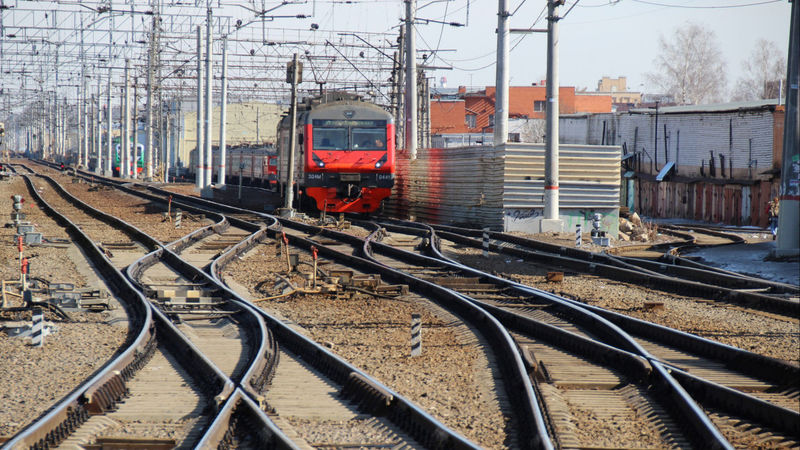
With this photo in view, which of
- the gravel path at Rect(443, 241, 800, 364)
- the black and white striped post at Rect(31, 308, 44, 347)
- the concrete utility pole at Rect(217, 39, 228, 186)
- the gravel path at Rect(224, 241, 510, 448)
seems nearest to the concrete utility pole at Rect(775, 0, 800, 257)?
the gravel path at Rect(443, 241, 800, 364)

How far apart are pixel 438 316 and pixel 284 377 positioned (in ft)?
11.2

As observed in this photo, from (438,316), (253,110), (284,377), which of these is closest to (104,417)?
(284,377)

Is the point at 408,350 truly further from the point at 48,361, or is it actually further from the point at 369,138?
the point at 369,138

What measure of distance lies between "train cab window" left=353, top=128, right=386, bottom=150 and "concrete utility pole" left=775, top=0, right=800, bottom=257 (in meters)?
13.3

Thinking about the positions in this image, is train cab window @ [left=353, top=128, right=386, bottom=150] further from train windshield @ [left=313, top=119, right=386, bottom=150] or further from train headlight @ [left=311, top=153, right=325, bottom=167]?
train headlight @ [left=311, top=153, right=325, bottom=167]

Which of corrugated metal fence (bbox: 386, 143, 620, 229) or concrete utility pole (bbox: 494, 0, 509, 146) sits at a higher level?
concrete utility pole (bbox: 494, 0, 509, 146)

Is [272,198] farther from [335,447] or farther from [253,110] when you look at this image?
[253,110]

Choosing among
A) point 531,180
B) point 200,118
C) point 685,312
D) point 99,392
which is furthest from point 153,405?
point 200,118

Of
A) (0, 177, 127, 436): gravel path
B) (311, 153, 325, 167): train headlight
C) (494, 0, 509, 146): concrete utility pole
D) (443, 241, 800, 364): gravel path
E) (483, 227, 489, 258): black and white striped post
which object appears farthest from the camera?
(311, 153, 325, 167): train headlight

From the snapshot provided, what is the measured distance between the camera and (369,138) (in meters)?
26.5

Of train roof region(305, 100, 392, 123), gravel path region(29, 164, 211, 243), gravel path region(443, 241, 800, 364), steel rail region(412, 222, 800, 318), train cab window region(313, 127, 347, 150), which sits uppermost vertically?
train roof region(305, 100, 392, 123)

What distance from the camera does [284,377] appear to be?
774 cm

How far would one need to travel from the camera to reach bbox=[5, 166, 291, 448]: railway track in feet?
19.0

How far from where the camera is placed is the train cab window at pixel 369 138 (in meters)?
26.3
